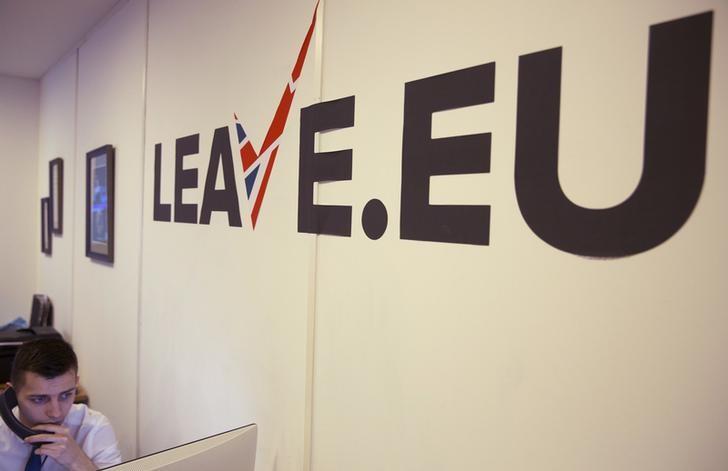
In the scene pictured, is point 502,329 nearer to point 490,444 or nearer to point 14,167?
point 490,444

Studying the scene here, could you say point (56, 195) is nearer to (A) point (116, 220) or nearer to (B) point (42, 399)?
(A) point (116, 220)

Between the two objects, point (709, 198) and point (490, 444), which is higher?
point (709, 198)

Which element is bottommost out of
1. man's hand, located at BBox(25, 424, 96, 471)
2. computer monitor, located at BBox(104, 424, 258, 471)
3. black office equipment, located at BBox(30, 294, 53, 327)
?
black office equipment, located at BBox(30, 294, 53, 327)

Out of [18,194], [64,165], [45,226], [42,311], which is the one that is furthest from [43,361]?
[18,194]

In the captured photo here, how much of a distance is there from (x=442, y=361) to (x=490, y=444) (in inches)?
8.0

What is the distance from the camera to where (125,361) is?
2.92 m

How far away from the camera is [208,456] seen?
3.45ft

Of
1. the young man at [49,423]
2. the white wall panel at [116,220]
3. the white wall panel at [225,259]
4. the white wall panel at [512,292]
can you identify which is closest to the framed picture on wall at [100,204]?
the white wall panel at [116,220]

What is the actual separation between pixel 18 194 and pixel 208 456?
5301mm

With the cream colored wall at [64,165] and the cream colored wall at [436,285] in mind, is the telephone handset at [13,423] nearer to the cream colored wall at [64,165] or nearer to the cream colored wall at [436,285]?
the cream colored wall at [436,285]

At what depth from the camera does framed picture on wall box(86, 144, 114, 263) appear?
309 centimetres

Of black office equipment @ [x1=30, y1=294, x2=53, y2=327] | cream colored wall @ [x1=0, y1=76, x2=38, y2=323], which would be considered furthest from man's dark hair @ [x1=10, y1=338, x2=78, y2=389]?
cream colored wall @ [x1=0, y1=76, x2=38, y2=323]

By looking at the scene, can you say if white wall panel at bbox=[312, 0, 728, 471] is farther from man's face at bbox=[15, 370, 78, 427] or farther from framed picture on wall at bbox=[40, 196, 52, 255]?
framed picture on wall at bbox=[40, 196, 52, 255]

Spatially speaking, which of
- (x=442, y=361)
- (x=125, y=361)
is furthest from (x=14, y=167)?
(x=442, y=361)
